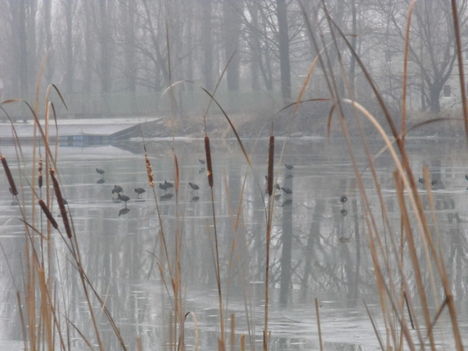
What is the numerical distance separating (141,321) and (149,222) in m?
4.99

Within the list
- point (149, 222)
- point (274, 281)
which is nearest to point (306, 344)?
point (274, 281)

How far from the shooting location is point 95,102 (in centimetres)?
4281

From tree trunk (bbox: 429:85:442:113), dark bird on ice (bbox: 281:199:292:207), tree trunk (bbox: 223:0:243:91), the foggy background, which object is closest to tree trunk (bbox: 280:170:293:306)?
dark bird on ice (bbox: 281:199:292:207)

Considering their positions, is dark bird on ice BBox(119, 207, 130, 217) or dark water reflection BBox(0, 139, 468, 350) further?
dark bird on ice BBox(119, 207, 130, 217)

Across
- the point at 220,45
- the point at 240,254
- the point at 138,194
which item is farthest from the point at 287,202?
the point at 220,45

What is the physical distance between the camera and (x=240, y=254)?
738 cm

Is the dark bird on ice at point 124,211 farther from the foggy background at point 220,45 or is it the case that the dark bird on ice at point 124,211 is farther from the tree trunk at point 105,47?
the tree trunk at point 105,47

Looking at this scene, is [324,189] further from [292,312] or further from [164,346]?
[164,346]

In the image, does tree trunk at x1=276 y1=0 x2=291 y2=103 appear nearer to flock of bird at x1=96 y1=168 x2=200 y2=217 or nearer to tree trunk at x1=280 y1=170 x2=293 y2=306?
flock of bird at x1=96 y1=168 x2=200 y2=217

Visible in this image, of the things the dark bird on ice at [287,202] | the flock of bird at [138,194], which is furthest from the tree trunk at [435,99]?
the dark bird on ice at [287,202]

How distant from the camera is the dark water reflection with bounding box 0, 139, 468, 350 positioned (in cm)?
516

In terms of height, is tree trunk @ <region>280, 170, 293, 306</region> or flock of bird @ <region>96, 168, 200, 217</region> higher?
flock of bird @ <region>96, 168, 200, 217</region>

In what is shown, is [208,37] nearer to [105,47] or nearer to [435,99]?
[105,47]

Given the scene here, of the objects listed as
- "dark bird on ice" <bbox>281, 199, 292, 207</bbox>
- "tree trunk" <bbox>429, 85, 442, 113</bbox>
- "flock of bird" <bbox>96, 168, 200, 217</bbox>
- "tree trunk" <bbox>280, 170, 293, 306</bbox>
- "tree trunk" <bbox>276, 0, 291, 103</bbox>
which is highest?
"tree trunk" <bbox>276, 0, 291, 103</bbox>
